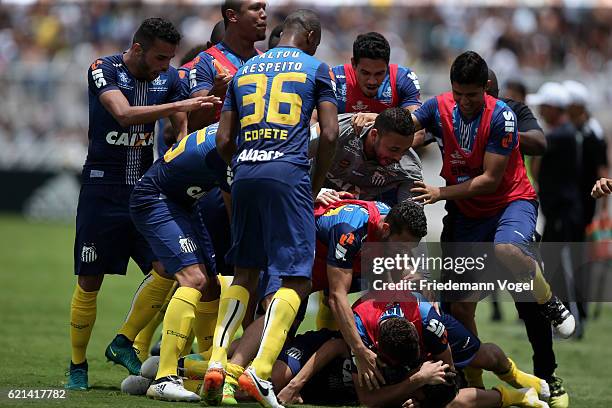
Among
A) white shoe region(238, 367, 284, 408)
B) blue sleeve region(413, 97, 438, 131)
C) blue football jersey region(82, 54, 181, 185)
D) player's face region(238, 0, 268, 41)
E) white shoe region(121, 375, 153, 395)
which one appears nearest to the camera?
white shoe region(238, 367, 284, 408)

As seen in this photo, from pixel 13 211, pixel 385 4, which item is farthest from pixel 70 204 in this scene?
pixel 385 4

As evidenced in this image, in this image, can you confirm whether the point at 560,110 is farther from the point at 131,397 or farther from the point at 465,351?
the point at 131,397

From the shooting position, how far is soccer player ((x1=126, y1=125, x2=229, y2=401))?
815cm

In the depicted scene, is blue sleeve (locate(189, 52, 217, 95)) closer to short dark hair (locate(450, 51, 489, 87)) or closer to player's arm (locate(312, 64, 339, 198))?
player's arm (locate(312, 64, 339, 198))

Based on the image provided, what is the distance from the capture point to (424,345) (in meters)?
8.13

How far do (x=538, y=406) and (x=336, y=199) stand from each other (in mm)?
2212

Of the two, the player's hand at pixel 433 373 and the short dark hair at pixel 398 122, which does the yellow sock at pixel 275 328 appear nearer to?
the player's hand at pixel 433 373

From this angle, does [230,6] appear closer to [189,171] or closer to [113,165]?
[113,165]

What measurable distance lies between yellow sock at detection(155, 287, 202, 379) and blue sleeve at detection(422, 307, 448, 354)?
1.72 metres

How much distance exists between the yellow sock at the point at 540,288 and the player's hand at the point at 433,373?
161cm

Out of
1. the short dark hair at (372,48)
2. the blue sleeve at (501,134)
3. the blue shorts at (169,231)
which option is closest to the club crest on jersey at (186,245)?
the blue shorts at (169,231)

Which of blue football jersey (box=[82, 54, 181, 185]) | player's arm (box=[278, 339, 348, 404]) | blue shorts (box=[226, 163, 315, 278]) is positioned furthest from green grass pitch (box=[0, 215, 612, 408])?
blue football jersey (box=[82, 54, 181, 185])

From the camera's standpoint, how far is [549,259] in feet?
41.0

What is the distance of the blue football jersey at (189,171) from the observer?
8.30m
